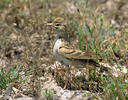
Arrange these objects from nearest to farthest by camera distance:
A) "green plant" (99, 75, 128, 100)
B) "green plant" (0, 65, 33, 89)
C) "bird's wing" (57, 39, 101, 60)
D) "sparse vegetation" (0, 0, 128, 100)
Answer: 1. "green plant" (99, 75, 128, 100)
2. "sparse vegetation" (0, 0, 128, 100)
3. "bird's wing" (57, 39, 101, 60)
4. "green plant" (0, 65, 33, 89)

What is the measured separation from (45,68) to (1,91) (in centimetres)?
115

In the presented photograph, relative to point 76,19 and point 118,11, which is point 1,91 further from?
point 118,11

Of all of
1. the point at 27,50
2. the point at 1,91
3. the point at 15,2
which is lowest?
the point at 1,91

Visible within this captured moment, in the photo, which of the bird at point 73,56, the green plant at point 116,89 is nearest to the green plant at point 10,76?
the bird at point 73,56

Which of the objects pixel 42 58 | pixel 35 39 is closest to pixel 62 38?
pixel 42 58

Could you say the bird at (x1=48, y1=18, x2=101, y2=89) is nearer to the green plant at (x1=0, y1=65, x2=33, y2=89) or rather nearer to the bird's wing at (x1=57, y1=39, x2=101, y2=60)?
the bird's wing at (x1=57, y1=39, x2=101, y2=60)

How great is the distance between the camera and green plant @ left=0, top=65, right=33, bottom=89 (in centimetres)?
541

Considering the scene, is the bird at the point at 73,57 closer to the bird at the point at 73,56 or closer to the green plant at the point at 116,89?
the bird at the point at 73,56

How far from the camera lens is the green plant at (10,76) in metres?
5.41

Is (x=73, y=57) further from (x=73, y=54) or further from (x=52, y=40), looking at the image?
(x=52, y=40)

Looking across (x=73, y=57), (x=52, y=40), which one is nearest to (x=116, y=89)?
(x=73, y=57)

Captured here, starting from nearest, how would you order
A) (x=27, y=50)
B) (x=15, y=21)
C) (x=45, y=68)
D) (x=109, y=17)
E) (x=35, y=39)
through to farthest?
1. (x=45, y=68)
2. (x=27, y=50)
3. (x=35, y=39)
4. (x=15, y=21)
5. (x=109, y=17)

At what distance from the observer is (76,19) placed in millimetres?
7754

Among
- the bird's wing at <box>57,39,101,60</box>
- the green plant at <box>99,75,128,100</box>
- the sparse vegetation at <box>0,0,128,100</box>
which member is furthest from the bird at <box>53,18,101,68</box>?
the green plant at <box>99,75,128,100</box>
